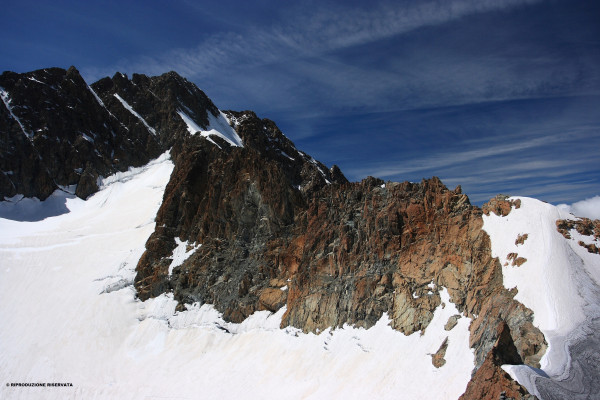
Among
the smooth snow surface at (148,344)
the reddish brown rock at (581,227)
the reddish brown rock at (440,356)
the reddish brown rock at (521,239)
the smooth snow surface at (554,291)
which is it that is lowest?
the smooth snow surface at (148,344)

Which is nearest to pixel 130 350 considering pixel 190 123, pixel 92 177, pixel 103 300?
pixel 103 300

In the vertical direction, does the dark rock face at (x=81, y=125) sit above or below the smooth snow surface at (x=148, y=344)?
above

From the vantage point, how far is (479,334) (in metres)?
26.9

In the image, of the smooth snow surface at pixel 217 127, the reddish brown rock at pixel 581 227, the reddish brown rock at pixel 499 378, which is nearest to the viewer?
the reddish brown rock at pixel 499 378

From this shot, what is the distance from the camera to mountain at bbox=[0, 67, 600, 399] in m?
26.1

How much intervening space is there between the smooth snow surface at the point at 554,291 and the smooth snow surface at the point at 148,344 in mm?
5264

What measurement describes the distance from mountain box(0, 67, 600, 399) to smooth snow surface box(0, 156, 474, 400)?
189mm

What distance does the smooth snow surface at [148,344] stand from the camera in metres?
32.1

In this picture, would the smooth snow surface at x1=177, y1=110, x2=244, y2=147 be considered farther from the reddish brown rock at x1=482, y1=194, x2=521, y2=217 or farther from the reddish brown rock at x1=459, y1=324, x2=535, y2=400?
the reddish brown rock at x1=459, y1=324, x2=535, y2=400

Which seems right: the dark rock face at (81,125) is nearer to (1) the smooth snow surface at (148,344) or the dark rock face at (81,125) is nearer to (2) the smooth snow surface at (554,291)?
(1) the smooth snow surface at (148,344)

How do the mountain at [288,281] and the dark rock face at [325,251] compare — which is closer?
the mountain at [288,281]

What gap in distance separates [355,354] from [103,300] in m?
37.3

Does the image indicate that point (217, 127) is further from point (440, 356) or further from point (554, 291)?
point (554, 291)

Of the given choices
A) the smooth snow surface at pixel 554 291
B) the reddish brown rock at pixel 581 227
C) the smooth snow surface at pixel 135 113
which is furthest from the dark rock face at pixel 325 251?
the smooth snow surface at pixel 135 113
